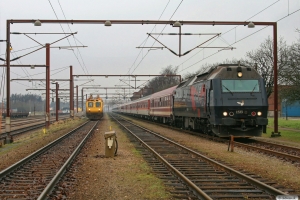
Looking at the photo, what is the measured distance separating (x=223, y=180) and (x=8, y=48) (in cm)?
1590

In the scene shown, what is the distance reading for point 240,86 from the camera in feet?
63.0

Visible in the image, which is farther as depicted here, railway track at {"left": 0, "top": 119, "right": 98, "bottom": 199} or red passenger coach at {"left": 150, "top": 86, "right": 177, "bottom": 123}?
red passenger coach at {"left": 150, "top": 86, "right": 177, "bottom": 123}

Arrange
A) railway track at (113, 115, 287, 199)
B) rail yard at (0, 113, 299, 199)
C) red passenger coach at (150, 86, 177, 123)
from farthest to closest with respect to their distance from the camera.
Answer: red passenger coach at (150, 86, 177, 123) < rail yard at (0, 113, 299, 199) < railway track at (113, 115, 287, 199)

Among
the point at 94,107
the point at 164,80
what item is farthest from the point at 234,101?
the point at 164,80

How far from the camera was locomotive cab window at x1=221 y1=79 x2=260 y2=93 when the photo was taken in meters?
19.0

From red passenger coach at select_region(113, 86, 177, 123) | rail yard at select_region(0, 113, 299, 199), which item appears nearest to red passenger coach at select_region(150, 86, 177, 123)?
red passenger coach at select_region(113, 86, 177, 123)

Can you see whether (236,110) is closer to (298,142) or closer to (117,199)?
(298,142)

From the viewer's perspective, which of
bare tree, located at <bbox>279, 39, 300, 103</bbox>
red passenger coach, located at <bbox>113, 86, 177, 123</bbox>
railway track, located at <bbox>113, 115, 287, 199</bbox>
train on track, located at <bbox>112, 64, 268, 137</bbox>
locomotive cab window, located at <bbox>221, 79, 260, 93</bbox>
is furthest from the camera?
red passenger coach, located at <bbox>113, 86, 177, 123</bbox>

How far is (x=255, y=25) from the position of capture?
2183cm

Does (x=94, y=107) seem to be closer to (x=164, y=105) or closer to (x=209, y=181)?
(x=164, y=105)

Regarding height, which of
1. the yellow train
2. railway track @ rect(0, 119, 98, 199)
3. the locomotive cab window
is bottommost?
railway track @ rect(0, 119, 98, 199)

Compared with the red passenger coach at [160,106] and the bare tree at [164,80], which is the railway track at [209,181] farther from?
the bare tree at [164,80]

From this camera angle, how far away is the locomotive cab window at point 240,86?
1903 centimetres

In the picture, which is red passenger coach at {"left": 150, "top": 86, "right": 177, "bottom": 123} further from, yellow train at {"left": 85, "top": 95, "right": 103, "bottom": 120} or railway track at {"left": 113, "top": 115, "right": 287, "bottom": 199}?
railway track at {"left": 113, "top": 115, "right": 287, "bottom": 199}
